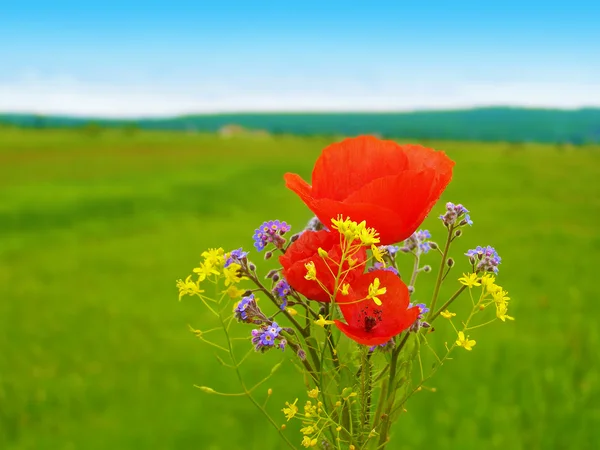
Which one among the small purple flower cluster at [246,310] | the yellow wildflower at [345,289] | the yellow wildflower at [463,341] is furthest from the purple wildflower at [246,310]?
the yellow wildflower at [463,341]

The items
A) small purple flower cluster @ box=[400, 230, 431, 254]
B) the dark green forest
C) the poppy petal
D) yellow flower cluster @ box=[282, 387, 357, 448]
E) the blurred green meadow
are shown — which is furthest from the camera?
the dark green forest

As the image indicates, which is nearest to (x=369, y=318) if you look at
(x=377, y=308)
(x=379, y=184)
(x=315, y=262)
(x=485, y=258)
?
(x=377, y=308)

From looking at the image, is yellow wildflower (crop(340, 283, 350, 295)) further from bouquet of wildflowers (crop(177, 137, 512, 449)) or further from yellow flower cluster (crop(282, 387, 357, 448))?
yellow flower cluster (crop(282, 387, 357, 448))

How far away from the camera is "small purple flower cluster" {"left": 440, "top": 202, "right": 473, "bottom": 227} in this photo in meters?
1.24

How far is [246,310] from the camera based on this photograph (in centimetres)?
110

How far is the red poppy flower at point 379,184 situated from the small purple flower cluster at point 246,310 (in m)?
0.22

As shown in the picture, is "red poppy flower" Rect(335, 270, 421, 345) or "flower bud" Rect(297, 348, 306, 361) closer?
"red poppy flower" Rect(335, 270, 421, 345)

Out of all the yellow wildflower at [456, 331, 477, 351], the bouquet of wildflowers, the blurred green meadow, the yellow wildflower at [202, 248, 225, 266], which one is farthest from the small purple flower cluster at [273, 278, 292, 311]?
the blurred green meadow

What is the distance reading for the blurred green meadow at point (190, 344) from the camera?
413 centimetres

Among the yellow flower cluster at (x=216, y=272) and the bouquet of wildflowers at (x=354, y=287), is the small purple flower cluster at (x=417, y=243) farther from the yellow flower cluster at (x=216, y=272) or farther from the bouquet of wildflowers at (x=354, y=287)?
the yellow flower cluster at (x=216, y=272)

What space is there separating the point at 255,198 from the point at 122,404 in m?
12.9

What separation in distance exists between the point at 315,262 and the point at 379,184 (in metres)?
0.19

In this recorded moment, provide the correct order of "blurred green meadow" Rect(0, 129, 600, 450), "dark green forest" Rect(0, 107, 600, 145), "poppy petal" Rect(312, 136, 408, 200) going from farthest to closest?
"dark green forest" Rect(0, 107, 600, 145) < "blurred green meadow" Rect(0, 129, 600, 450) < "poppy petal" Rect(312, 136, 408, 200)

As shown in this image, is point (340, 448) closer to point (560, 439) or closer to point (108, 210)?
point (560, 439)
